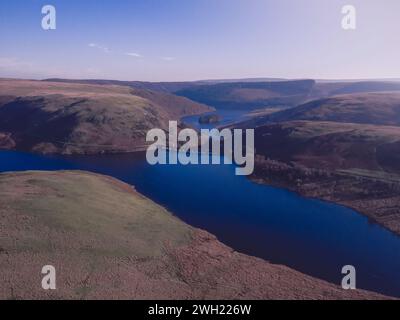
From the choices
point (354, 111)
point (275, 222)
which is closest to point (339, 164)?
point (275, 222)

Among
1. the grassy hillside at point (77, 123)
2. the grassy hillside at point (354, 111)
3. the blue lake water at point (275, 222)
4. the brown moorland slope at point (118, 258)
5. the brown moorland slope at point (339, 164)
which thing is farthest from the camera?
the grassy hillside at point (354, 111)

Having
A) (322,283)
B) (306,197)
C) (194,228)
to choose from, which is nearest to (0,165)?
(194,228)

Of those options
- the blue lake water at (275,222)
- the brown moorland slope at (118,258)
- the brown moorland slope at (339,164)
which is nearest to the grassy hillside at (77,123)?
the blue lake water at (275,222)

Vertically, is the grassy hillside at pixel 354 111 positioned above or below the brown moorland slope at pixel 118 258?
above

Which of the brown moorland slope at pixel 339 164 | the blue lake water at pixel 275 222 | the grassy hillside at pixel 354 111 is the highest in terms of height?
the grassy hillside at pixel 354 111

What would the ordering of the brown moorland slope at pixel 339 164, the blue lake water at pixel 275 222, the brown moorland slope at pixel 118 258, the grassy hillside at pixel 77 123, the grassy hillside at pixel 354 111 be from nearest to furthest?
the brown moorland slope at pixel 118 258, the blue lake water at pixel 275 222, the brown moorland slope at pixel 339 164, the grassy hillside at pixel 77 123, the grassy hillside at pixel 354 111

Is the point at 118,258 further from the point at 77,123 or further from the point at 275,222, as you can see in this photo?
the point at 77,123

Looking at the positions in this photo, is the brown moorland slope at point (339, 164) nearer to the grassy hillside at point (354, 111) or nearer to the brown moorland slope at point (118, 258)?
the brown moorland slope at point (118, 258)
